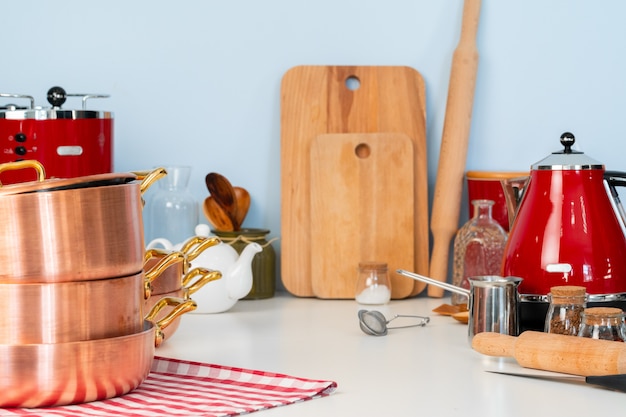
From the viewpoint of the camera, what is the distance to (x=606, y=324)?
1080mm

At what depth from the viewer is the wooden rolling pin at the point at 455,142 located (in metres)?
1.65

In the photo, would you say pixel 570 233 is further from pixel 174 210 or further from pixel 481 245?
pixel 174 210

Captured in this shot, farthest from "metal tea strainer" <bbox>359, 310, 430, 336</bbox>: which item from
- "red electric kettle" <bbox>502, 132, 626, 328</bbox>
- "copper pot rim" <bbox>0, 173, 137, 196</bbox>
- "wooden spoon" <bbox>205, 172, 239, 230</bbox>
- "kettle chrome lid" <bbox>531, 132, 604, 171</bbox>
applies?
"copper pot rim" <bbox>0, 173, 137, 196</bbox>

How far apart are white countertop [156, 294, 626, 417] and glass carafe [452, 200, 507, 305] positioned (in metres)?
0.10

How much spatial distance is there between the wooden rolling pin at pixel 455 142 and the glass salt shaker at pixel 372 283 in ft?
0.43

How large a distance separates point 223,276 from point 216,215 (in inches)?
8.1

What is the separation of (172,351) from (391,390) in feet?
1.12

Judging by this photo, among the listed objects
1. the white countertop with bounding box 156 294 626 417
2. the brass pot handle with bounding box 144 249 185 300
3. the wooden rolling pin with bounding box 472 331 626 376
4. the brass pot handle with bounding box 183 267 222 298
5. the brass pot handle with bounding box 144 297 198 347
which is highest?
the brass pot handle with bounding box 144 249 185 300

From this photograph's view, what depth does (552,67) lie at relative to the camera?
65.8 inches

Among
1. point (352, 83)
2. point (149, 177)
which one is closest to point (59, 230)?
point (149, 177)

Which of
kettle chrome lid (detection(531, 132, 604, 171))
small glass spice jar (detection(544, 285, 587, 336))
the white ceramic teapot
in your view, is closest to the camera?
small glass spice jar (detection(544, 285, 587, 336))

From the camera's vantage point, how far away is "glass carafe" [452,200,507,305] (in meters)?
1.58

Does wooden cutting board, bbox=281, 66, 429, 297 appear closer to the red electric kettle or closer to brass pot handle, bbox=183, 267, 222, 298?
the red electric kettle

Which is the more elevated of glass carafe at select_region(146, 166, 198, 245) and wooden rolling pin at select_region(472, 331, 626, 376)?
glass carafe at select_region(146, 166, 198, 245)
